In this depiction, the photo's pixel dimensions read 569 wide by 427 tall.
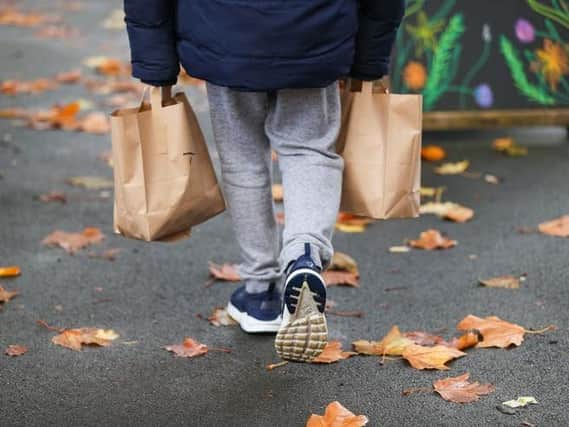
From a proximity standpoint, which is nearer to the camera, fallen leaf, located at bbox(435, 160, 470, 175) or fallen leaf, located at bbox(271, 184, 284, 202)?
fallen leaf, located at bbox(271, 184, 284, 202)

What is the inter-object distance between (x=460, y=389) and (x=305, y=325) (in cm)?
51

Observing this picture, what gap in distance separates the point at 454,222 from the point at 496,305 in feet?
3.49

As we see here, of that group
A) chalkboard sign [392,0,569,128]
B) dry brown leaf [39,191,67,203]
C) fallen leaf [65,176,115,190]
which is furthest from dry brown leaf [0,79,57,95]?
chalkboard sign [392,0,569,128]

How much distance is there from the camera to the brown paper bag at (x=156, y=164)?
3109 mm

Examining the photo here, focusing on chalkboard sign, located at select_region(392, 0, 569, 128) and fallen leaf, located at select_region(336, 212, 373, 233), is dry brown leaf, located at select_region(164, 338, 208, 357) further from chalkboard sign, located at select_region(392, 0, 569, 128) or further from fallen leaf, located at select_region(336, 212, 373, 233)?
chalkboard sign, located at select_region(392, 0, 569, 128)

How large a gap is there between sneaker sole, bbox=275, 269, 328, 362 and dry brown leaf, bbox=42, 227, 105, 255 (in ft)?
5.73

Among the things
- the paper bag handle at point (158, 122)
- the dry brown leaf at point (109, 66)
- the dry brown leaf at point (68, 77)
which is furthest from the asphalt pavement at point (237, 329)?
the dry brown leaf at point (109, 66)

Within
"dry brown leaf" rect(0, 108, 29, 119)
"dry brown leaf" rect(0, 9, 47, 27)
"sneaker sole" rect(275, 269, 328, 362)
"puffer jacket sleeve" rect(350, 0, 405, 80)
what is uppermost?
"puffer jacket sleeve" rect(350, 0, 405, 80)

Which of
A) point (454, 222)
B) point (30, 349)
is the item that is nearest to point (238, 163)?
point (30, 349)

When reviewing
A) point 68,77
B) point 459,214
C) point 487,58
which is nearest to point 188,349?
point 459,214

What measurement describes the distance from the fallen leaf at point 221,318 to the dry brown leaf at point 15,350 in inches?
24.9

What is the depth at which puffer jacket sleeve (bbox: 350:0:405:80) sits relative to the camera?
3027 mm

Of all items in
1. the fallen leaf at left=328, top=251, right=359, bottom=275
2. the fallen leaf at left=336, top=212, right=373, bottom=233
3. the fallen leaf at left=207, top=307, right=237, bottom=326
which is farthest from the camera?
the fallen leaf at left=336, top=212, right=373, bottom=233

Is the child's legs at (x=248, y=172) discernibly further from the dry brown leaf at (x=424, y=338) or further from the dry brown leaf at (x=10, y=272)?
the dry brown leaf at (x=10, y=272)
